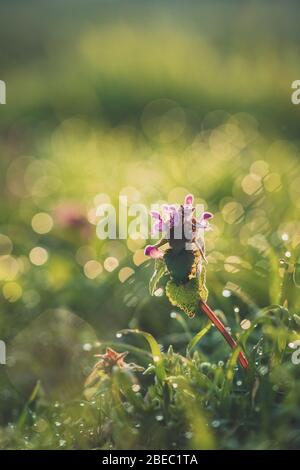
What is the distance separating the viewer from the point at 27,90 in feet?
14.0

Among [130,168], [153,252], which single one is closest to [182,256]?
[153,252]

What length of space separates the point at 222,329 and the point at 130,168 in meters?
1.54

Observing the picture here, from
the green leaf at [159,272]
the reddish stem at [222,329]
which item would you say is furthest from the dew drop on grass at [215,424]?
the green leaf at [159,272]

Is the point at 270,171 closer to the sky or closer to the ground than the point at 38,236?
closer to the sky

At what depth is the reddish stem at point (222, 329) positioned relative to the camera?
1.17 m

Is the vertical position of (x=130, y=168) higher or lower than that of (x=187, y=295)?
higher

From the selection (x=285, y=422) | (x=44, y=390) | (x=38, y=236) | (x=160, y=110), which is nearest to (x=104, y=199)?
(x=38, y=236)

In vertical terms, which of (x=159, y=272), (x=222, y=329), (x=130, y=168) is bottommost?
(x=222, y=329)

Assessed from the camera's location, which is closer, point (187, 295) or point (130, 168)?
point (187, 295)

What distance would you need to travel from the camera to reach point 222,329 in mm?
1192

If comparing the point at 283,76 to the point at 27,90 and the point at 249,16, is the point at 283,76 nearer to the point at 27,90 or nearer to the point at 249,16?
the point at 27,90

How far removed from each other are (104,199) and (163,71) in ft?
6.84

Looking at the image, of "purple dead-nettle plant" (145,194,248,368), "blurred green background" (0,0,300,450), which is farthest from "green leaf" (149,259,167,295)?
"blurred green background" (0,0,300,450)

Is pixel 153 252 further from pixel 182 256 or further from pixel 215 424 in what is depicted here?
pixel 215 424
